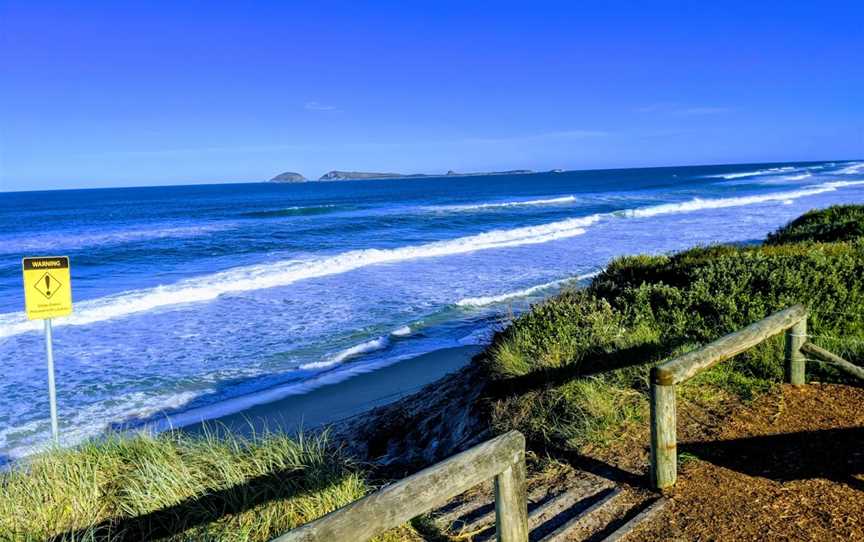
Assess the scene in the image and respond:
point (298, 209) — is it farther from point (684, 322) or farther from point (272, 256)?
point (684, 322)

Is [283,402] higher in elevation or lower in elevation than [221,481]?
lower

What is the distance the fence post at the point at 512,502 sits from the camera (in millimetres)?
3535

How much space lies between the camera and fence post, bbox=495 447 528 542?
354cm

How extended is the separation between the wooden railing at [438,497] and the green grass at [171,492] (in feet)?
3.66

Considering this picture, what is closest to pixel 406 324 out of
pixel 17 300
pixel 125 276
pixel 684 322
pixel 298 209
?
pixel 684 322

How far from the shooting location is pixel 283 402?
9.64m

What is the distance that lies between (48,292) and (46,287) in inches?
2.3

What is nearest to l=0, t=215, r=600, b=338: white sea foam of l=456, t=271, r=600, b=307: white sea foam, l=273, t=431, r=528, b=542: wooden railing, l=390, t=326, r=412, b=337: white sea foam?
l=456, t=271, r=600, b=307: white sea foam

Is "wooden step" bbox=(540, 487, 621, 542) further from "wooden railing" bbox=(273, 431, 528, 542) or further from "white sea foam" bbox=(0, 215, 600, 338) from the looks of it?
"white sea foam" bbox=(0, 215, 600, 338)

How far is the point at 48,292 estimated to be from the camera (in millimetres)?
6434

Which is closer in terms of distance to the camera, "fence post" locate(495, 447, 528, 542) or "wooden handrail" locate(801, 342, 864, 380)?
"fence post" locate(495, 447, 528, 542)

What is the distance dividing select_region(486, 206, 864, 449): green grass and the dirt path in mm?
593

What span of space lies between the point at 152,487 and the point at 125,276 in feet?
74.5

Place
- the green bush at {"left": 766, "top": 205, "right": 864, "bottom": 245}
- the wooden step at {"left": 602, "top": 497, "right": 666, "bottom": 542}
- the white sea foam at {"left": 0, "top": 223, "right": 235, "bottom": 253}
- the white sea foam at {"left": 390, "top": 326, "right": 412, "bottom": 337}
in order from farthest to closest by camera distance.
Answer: the white sea foam at {"left": 0, "top": 223, "right": 235, "bottom": 253} < the green bush at {"left": 766, "top": 205, "right": 864, "bottom": 245} < the white sea foam at {"left": 390, "top": 326, "right": 412, "bottom": 337} < the wooden step at {"left": 602, "top": 497, "right": 666, "bottom": 542}
